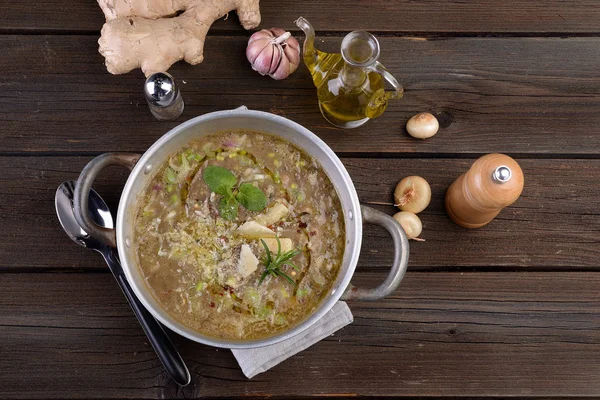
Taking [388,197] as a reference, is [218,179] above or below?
above

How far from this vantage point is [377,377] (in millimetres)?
1683

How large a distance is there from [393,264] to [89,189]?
29.1 inches

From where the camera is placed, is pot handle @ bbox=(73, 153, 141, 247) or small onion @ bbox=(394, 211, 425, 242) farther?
small onion @ bbox=(394, 211, 425, 242)

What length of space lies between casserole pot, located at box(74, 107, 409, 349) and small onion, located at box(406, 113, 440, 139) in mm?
328

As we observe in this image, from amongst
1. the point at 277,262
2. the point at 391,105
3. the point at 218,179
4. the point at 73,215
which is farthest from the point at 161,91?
the point at 391,105

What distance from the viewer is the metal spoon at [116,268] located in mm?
1569

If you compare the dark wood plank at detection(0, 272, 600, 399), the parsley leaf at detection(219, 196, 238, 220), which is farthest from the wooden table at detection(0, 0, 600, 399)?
the parsley leaf at detection(219, 196, 238, 220)

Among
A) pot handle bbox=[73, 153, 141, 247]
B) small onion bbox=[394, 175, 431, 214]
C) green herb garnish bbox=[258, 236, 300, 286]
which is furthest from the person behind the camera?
small onion bbox=[394, 175, 431, 214]

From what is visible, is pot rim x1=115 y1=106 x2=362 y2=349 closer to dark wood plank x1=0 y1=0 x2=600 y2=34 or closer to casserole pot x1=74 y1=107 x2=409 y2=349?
casserole pot x1=74 y1=107 x2=409 y2=349

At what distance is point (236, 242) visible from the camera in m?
1.51

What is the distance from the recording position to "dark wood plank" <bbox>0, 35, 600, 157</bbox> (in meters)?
1.70

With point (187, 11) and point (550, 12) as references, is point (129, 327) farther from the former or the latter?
point (550, 12)

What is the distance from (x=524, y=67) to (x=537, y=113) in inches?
5.8

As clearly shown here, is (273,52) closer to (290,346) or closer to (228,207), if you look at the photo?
→ (228,207)
